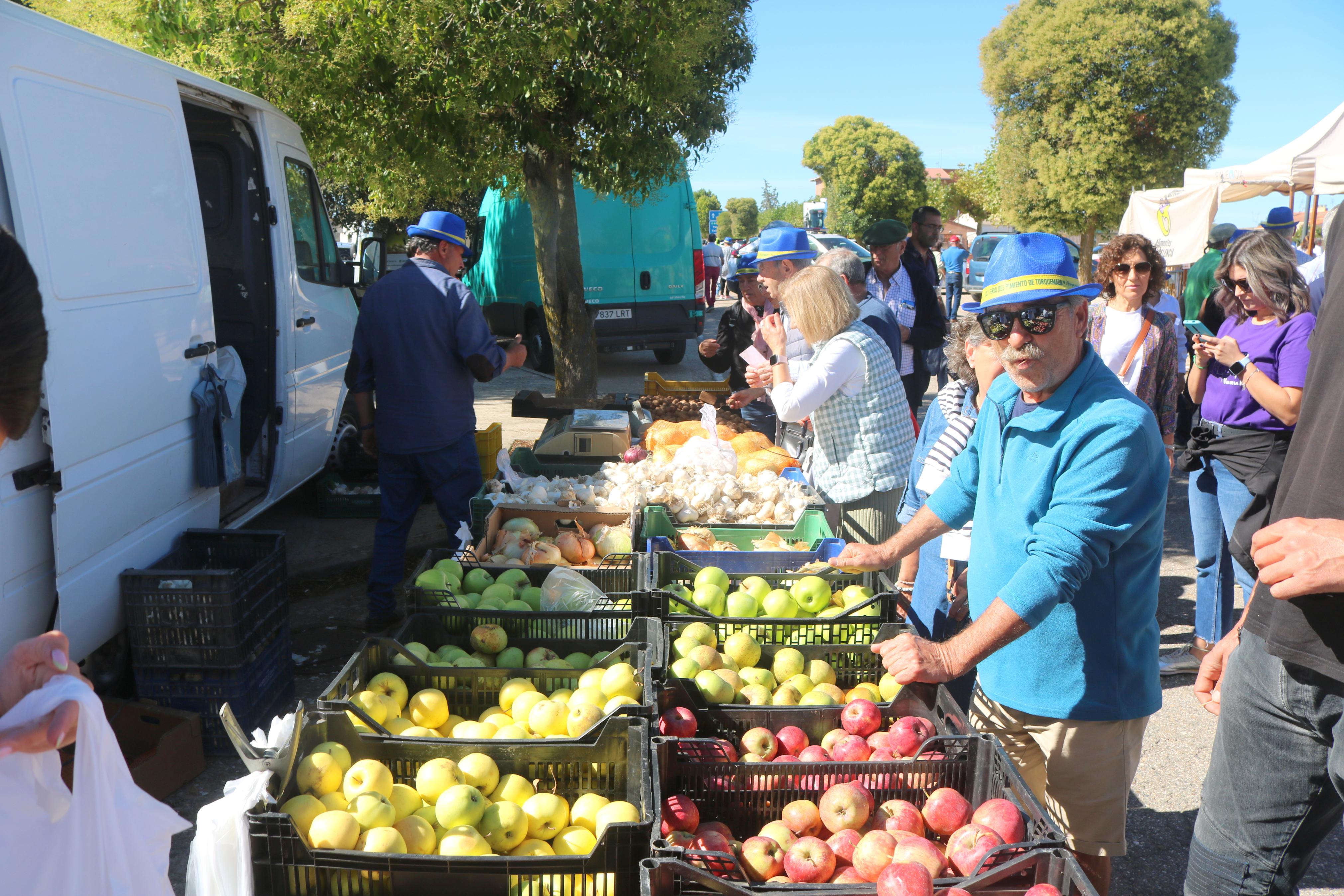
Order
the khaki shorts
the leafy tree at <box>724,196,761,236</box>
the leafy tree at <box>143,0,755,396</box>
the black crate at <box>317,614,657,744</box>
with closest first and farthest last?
1. the khaki shorts
2. the black crate at <box>317,614,657,744</box>
3. the leafy tree at <box>143,0,755,396</box>
4. the leafy tree at <box>724,196,761,236</box>

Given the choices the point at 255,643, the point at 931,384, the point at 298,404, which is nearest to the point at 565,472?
the point at 298,404

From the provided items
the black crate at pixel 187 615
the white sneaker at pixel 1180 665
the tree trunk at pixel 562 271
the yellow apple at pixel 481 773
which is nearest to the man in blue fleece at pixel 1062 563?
the yellow apple at pixel 481 773

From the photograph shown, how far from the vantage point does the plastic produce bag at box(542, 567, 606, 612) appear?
3166mm

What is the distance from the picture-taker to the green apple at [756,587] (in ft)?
10.5

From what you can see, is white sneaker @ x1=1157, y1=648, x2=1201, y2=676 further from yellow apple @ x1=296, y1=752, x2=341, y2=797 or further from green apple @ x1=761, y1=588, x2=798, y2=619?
yellow apple @ x1=296, y1=752, x2=341, y2=797

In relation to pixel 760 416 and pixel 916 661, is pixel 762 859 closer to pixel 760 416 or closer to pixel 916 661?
pixel 916 661

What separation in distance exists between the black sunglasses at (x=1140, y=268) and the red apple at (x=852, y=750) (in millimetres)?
3706

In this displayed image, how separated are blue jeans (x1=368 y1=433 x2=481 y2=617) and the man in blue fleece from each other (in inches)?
124

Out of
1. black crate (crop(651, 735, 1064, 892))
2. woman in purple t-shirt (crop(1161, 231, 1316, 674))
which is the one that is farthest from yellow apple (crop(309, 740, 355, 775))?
woman in purple t-shirt (crop(1161, 231, 1316, 674))

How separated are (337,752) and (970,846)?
140 centimetres

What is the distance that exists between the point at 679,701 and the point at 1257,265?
11.1 ft

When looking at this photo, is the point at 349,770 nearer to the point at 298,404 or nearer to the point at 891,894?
the point at 891,894

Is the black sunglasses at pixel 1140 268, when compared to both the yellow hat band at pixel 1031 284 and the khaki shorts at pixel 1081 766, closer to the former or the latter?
the yellow hat band at pixel 1031 284

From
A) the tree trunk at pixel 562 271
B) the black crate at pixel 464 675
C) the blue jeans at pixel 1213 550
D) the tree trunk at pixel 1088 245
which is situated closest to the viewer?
the black crate at pixel 464 675
